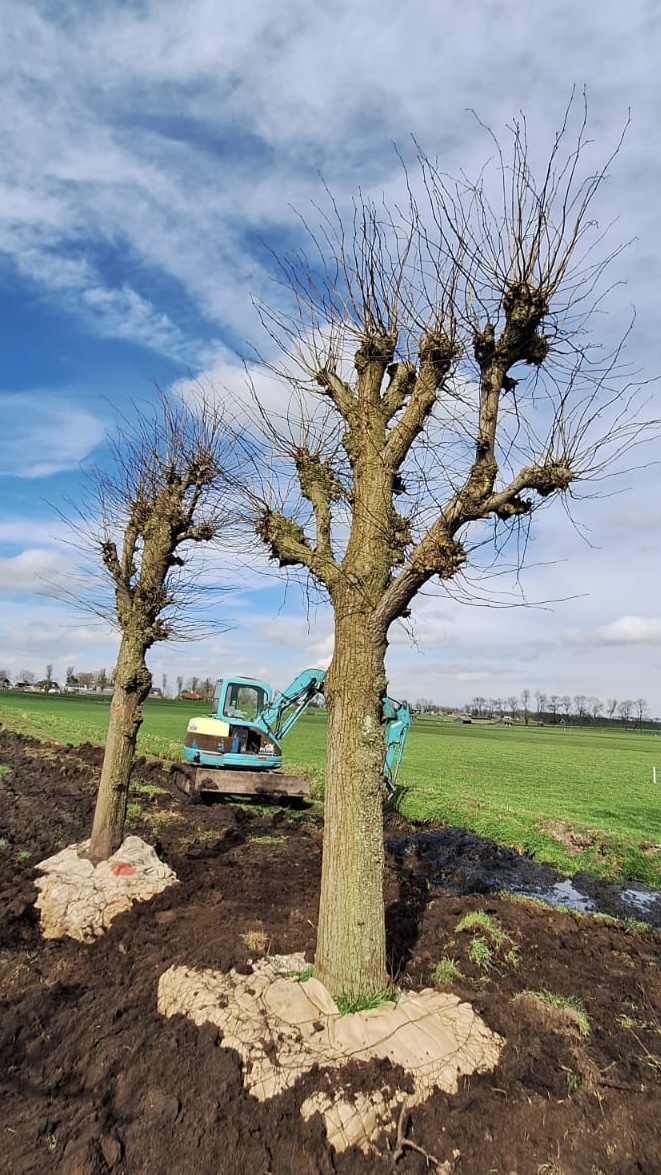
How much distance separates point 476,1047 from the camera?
4273 mm

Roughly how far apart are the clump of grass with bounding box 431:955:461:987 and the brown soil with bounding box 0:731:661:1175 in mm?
80

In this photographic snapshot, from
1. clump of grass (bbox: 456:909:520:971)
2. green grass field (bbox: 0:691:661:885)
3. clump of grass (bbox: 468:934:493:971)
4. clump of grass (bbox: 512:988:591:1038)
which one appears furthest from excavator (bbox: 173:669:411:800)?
clump of grass (bbox: 512:988:591:1038)

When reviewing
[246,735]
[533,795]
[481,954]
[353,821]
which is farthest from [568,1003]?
[533,795]

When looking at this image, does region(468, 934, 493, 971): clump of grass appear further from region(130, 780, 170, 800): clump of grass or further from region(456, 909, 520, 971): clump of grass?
region(130, 780, 170, 800): clump of grass

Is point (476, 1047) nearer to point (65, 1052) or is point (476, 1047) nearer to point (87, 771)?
point (65, 1052)

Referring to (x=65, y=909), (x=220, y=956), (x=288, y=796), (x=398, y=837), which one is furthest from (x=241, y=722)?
(x=220, y=956)

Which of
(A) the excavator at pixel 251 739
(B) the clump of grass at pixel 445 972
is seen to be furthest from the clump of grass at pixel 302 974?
(A) the excavator at pixel 251 739

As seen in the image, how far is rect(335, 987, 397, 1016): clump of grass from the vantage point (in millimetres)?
4594

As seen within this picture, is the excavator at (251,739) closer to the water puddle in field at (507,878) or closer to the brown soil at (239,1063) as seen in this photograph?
the water puddle in field at (507,878)

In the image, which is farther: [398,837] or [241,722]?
[241,722]

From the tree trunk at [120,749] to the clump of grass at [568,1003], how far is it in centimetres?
516

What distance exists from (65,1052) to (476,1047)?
9.00ft

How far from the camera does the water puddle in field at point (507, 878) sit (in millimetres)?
9172

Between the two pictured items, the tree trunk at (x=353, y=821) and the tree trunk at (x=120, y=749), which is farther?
the tree trunk at (x=120, y=749)
